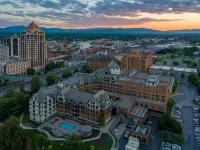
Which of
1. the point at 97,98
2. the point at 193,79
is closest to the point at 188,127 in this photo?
the point at 97,98

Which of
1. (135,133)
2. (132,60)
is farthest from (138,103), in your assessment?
Answer: (132,60)

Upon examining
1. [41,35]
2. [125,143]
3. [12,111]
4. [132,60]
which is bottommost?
[125,143]

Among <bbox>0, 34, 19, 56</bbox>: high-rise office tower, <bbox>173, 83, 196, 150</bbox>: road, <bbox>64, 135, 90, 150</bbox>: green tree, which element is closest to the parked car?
<bbox>64, 135, 90, 150</bbox>: green tree

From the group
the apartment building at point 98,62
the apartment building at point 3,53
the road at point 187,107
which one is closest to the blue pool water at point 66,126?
the road at point 187,107

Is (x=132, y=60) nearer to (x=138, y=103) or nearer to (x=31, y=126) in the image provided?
(x=138, y=103)

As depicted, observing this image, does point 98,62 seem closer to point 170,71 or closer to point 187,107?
point 170,71

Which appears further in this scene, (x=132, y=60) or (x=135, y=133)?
(x=132, y=60)

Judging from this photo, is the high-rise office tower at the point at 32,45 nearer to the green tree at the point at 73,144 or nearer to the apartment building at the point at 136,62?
the apartment building at the point at 136,62

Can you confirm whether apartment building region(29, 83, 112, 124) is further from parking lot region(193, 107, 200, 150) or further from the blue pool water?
parking lot region(193, 107, 200, 150)
